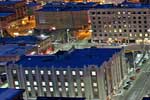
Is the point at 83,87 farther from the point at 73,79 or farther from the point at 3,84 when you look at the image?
the point at 3,84

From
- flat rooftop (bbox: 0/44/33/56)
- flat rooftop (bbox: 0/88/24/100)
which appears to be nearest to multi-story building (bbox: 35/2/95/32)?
flat rooftop (bbox: 0/44/33/56)

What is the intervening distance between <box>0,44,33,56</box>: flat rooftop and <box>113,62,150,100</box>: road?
39.1 meters

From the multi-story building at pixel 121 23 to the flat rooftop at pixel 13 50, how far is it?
33444 mm

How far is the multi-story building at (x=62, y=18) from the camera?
606ft

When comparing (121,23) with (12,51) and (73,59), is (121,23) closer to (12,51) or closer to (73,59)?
(12,51)

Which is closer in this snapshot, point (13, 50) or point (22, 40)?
point (13, 50)

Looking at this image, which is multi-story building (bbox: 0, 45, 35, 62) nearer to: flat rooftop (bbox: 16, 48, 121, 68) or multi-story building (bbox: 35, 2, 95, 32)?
flat rooftop (bbox: 16, 48, 121, 68)

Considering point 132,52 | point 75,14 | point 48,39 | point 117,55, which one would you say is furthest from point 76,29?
point 117,55

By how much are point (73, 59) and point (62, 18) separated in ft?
230

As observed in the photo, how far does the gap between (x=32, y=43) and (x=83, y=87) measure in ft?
160

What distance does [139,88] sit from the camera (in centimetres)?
11975

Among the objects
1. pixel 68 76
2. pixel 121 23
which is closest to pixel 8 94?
pixel 68 76

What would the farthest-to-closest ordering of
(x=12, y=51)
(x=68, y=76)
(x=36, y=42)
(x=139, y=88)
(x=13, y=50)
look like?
(x=36, y=42)
(x=13, y=50)
(x=12, y=51)
(x=139, y=88)
(x=68, y=76)

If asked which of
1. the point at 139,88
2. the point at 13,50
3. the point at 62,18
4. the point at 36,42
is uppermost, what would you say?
the point at 62,18
